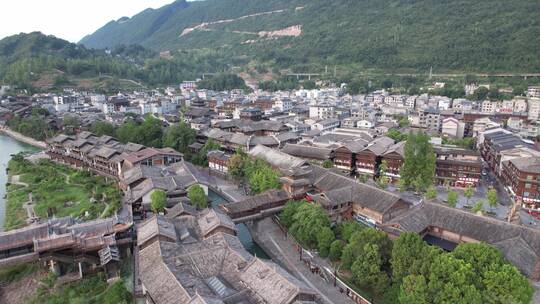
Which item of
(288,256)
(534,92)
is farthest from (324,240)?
(534,92)

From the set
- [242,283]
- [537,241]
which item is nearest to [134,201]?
[242,283]

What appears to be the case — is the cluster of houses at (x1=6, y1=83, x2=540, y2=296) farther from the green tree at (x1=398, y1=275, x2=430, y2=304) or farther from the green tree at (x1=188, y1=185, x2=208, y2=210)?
the green tree at (x1=398, y1=275, x2=430, y2=304)

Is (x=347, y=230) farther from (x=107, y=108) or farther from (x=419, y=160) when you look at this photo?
(x=107, y=108)

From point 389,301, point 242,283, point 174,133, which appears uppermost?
point 174,133

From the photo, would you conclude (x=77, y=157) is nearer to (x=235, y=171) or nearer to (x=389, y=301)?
(x=235, y=171)

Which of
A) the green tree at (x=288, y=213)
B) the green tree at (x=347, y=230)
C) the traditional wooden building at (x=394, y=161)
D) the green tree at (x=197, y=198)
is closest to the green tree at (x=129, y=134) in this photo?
the green tree at (x=197, y=198)
